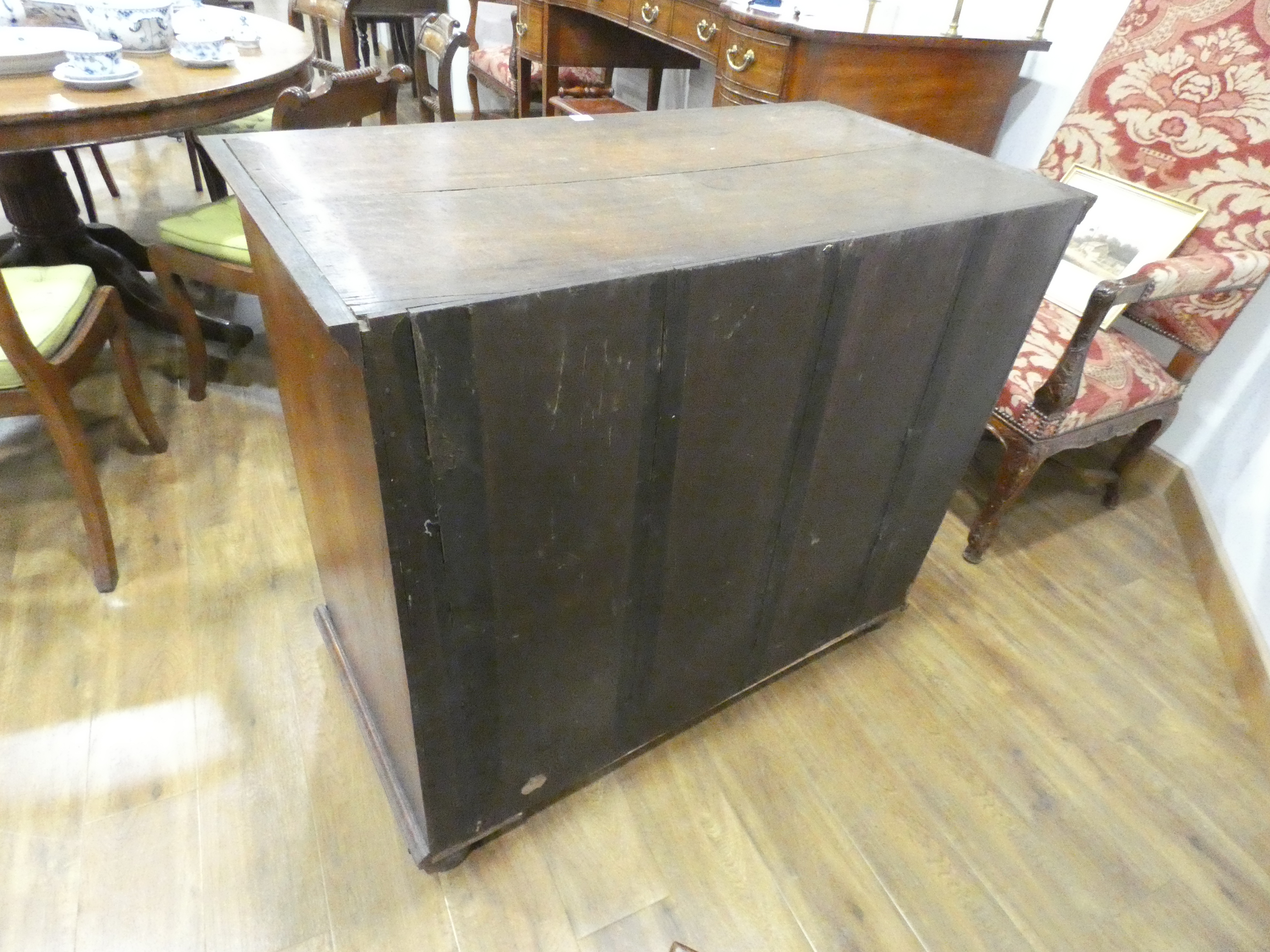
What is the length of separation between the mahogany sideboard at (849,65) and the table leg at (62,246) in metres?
1.47

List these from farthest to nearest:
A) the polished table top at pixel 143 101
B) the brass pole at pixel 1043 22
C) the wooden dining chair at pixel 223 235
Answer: the brass pole at pixel 1043 22, the wooden dining chair at pixel 223 235, the polished table top at pixel 143 101

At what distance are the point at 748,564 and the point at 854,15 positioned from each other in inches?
56.7

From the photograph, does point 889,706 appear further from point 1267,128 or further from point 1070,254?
point 1267,128

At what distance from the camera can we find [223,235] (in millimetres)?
1750

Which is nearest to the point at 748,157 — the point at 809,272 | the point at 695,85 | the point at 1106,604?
the point at 809,272

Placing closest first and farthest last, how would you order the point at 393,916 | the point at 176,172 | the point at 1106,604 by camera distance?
the point at 393,916 → the point at 1106,604 → the point at 176,172

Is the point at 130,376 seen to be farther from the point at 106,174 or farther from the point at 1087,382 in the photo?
the point at 1087,382

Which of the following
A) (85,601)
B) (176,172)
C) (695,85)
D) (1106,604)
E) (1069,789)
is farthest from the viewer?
(176,172)

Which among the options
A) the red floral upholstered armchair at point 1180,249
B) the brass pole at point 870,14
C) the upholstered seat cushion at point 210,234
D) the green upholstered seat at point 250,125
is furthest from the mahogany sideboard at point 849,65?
the upholstered seat cushion at point 210,234

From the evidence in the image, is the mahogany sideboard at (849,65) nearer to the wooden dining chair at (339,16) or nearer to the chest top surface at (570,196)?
the chest top surface at (570,196)

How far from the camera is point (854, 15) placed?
179cm

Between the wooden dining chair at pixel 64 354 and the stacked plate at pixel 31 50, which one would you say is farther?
the stacked plate at pixel 31 50

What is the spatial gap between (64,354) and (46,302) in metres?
0.12

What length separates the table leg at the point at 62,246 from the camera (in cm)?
208
